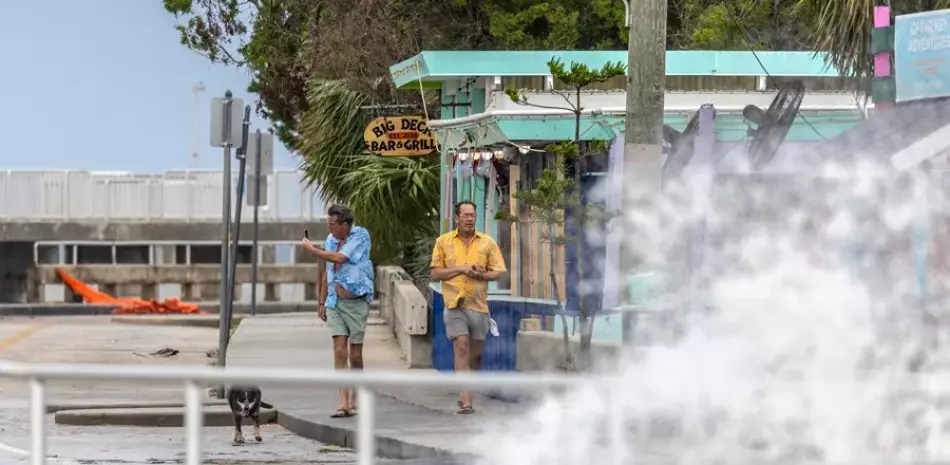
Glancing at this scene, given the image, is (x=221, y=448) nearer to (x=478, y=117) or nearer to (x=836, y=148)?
(x=836, y=148)

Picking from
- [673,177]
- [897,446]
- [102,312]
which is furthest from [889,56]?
[102,312]

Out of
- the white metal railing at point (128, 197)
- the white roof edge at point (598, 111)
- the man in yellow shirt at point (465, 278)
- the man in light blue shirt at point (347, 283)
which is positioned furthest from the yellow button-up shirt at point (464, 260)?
the white metal railing at point (128, 197)

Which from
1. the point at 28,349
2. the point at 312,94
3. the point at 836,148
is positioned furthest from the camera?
the point at 312,94

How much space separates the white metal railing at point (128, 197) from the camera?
133ft

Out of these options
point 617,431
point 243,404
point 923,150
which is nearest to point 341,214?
point 923,150

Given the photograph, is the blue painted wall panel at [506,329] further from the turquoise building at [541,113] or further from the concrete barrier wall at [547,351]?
the concrete barrier wall at [547,351]

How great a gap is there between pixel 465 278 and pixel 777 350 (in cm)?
417

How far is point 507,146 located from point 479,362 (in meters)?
2.56

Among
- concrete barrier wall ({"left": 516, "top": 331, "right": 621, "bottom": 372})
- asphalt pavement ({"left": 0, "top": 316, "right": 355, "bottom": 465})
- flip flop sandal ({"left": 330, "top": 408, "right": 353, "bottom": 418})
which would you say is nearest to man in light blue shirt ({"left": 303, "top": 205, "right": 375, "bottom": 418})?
concrete barrier wall ({"left": 516, "top": 331, "right": 621, "bottom": 372})

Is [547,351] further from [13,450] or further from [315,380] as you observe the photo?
[315,380]

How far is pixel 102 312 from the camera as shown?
32.5 metres

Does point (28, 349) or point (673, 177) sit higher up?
point (673, 177)

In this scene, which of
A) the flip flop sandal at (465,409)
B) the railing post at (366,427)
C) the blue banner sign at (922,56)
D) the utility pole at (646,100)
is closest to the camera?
the railing post at (366,427)

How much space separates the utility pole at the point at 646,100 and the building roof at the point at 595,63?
4.38 metres
